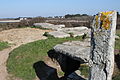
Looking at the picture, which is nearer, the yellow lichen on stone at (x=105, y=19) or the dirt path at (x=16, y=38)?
the yellow lichen on stone at (x=105, y=19)

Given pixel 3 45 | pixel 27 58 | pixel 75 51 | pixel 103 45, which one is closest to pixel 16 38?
pixel 3 45

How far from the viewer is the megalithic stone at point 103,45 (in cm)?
635

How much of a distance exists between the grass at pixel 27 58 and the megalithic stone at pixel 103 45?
426cm

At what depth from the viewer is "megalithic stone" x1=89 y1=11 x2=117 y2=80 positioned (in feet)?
20.8

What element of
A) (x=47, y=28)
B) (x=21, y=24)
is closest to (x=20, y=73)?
(x=47, y=28)

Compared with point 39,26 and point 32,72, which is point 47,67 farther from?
point 39,26

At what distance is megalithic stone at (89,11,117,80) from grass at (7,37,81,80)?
4263 mm

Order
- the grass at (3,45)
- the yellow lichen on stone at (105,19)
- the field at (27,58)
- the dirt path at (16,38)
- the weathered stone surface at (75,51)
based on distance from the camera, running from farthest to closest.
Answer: the grass at (3,45)
the dirt path at (16,38)
the field at (27,58)
the weathered stone surface at (75,51)
the yellow lichen on stone at (105,19)

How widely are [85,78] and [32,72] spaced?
271 centimetres

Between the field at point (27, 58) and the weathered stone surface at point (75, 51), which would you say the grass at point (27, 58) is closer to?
the field at point (27, 58)

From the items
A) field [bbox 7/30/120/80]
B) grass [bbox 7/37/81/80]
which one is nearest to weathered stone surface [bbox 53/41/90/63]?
field [bbox 7/30/120/80]

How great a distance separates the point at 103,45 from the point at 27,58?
606 cm

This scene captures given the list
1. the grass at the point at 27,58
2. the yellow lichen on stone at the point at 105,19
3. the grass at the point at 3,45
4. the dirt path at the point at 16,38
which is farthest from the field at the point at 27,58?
the yellow lichen on stone at the point at 105,19

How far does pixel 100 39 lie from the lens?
6.54 m
